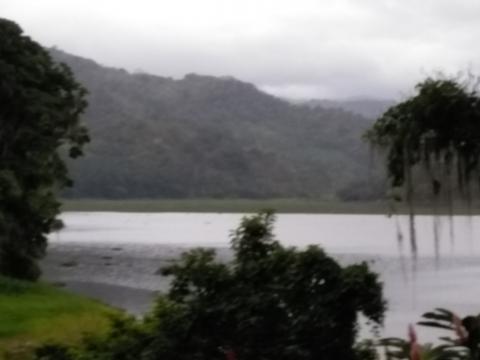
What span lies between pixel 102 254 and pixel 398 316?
5540cm

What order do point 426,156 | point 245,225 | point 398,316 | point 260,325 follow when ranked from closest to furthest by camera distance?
point 426,156 < point 260,325 < point 245,225 < point 398,316

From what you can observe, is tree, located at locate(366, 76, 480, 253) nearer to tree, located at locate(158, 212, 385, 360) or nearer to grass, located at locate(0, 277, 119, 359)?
tree, located at locate(158, 212, 385, 360)

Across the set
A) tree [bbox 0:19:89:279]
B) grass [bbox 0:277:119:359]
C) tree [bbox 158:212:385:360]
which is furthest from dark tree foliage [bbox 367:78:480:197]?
tree [bbox 0:19:89:279]

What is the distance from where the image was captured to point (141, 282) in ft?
204

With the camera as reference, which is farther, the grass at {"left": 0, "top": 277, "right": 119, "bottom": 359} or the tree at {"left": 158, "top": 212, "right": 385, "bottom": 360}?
the grass at {"left": 0, "top": 277, "right": 119, "bottom": 359}

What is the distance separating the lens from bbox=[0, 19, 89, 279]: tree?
42562mm

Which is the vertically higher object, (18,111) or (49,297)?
(18,111)

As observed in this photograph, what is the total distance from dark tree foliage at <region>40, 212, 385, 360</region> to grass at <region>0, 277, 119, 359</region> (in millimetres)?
10752

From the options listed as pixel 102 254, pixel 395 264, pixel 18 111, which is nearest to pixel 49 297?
pixel 18 111

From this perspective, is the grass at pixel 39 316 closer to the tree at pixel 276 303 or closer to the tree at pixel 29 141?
the tree at pixel 29 141

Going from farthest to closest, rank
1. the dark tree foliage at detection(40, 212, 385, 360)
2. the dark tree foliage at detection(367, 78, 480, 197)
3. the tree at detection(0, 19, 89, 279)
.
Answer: the tree at detection(0, 19, 89, 279)
the dark tree foliage at detection(40, 212, 385, 360)
the dark tree foliage at detection(367, 78, 480, 197)

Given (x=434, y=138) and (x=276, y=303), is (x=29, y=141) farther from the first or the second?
(x=434, y=138)

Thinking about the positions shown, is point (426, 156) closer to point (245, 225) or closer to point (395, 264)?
point (245, 225)

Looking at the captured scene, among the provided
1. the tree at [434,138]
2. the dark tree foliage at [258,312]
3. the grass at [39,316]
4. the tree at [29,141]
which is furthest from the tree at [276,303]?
the tree at [29,141]
